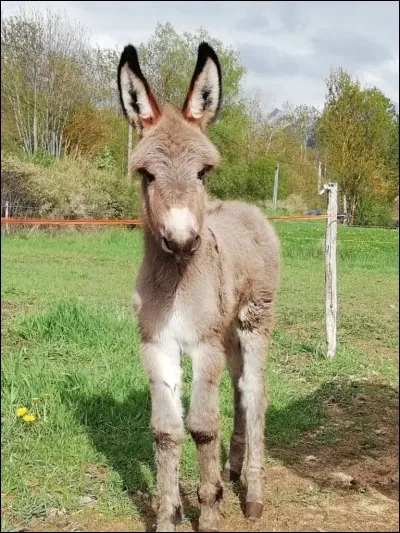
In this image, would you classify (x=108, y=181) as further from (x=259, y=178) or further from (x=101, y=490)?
(x=259, y=178)

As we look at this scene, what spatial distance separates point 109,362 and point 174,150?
2.88m

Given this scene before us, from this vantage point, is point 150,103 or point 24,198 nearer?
point 150,103

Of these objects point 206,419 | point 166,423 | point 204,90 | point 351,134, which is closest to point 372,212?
point 351,134

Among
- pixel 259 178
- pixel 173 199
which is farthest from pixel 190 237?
pixel 259 178

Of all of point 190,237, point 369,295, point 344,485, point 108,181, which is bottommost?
point 344,485

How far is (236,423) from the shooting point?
3969 millimetres

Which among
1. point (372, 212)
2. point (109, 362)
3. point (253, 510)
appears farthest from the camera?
point (372, 212)

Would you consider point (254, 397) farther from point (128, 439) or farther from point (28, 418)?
point (28, 418)

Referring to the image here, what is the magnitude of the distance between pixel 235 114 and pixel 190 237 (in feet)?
32.4

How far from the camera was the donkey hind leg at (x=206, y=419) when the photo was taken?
2979mm

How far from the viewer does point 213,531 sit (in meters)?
2.86

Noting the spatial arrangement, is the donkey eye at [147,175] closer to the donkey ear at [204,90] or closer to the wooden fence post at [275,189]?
the donkey ear at [204,90]

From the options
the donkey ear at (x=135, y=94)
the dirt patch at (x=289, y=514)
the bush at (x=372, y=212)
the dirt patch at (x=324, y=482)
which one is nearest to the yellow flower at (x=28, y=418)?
the dirt patch at (x=324, y=482)

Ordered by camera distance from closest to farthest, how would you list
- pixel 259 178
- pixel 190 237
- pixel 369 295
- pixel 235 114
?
1. pixel 190 237
2. pixel 369 295
3. pixel 235 114
4. pixel 259 178
